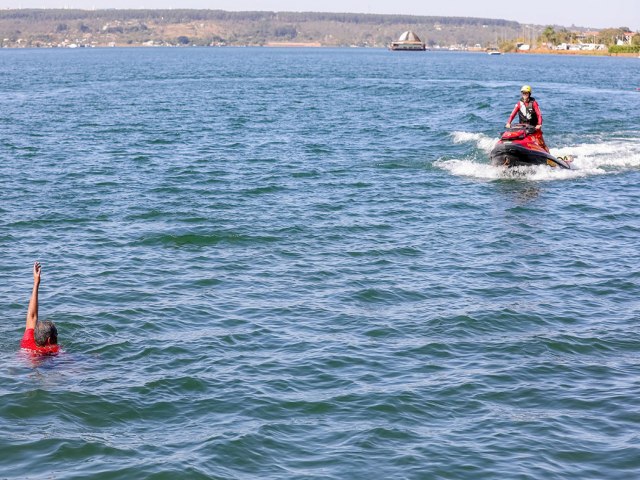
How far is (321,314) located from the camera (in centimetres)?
1636

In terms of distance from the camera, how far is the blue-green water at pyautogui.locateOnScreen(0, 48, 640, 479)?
37.2 feet

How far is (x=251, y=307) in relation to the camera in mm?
16672

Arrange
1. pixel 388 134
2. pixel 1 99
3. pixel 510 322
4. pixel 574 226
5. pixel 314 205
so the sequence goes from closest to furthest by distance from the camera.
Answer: pixel 510 322, pixel 574 226, pixel 314 205, pixel 388 134, pixel 1 99

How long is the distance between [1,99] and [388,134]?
33.0 metres

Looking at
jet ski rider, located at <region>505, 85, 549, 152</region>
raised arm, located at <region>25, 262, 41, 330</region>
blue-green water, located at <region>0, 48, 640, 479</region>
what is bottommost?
blue-green water, located at <region>0, 48, 640, 479</region>

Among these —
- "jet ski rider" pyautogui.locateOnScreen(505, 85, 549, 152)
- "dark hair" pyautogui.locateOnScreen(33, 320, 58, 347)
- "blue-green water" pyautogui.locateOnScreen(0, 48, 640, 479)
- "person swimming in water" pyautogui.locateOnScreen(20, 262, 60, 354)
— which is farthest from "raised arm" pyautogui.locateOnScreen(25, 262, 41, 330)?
"jet ski rider" pyautogui.locateOnScreen(505, 85, 549, 152)

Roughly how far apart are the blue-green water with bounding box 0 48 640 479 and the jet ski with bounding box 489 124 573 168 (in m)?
0.51

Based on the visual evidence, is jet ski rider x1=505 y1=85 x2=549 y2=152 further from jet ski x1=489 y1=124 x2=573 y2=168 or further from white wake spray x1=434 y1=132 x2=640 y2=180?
white wake spray x1=434 y1=132 x2=640 y2=180

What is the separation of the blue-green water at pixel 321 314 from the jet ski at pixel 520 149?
509 mm

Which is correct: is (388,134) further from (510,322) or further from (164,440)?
(164,440)

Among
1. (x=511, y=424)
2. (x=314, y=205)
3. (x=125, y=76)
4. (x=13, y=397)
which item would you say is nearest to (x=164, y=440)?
(x=13, y=397)

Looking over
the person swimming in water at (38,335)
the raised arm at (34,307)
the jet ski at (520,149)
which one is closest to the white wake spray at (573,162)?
the jet ski at (520,149)

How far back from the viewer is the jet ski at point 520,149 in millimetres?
29094

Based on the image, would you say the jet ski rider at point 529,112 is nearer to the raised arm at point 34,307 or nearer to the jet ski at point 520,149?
the jet ski at point 520,149
